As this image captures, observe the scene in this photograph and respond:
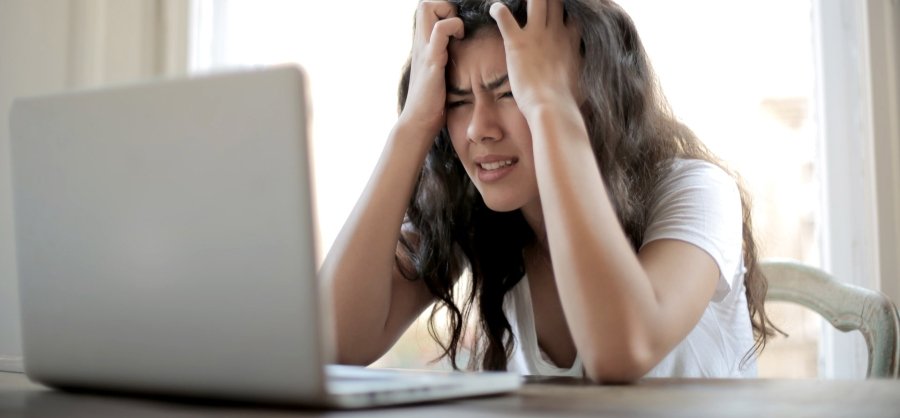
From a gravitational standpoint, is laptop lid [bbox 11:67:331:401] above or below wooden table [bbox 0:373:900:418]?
above

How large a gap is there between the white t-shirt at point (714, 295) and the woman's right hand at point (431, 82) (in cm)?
32

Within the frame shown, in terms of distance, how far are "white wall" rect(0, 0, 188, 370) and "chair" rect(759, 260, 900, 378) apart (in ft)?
4.70

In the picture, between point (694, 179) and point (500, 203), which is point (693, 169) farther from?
point (500, 203)

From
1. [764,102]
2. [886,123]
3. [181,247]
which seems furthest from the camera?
[764,102]

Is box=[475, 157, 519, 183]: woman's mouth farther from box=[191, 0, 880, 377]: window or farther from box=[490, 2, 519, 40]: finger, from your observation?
box=[191, 0, 880, 377]: window

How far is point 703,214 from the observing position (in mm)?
1220

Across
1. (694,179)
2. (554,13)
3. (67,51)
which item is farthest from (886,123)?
(67,51)

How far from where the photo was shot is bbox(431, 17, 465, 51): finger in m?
1.40

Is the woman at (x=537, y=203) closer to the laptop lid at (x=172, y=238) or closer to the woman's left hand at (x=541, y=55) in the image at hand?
the woman's left hand at (x=541, y=55)

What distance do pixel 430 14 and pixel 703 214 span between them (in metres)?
0.53

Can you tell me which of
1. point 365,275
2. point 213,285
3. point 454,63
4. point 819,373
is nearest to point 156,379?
point 213,285

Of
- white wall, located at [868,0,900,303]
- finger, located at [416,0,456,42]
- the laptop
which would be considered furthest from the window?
the laptop

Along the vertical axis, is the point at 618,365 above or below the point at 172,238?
below

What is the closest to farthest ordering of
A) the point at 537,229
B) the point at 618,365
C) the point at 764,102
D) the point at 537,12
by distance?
the point at 618,365, the point at 537,12, the point at 537,229, the point at 764,102
